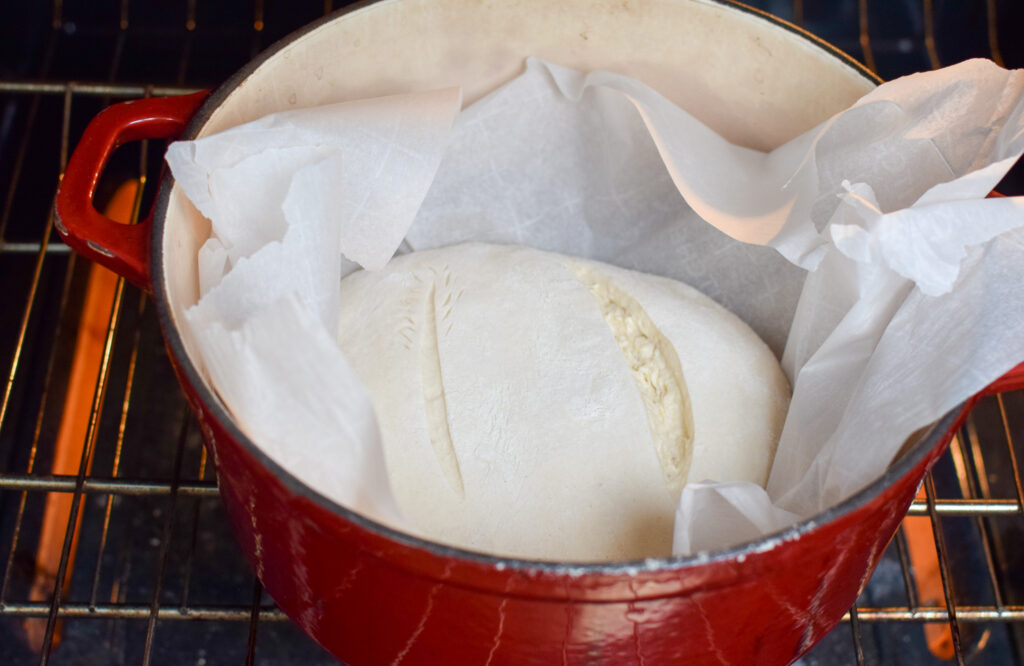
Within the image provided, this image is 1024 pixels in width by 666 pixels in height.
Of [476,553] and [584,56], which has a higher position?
[584,56]

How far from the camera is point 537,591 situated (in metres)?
0.42

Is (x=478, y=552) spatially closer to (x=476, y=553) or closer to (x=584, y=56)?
(x=476, y=553)

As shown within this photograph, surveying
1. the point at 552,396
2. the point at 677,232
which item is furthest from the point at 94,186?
the point at 677,232

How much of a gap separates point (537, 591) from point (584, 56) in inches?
16.7

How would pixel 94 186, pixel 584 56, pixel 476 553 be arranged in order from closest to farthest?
pixel 476 553 < pixel 94 186 < pixel 584 56

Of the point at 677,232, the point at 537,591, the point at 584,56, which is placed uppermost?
the point at 584,56

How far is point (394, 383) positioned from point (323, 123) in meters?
0.17

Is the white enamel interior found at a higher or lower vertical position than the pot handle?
higher

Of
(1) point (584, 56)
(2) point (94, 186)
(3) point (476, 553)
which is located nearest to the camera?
(3) point (476, 553)

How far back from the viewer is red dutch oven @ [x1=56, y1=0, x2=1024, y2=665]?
1.43 feet

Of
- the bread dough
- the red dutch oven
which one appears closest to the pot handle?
the red dutch oven

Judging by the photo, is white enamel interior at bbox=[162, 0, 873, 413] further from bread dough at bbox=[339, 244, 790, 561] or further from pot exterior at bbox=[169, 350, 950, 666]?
pot exterior at bbox=[169, 350, 950, 666]

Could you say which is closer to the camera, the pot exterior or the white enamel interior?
the pot exterior

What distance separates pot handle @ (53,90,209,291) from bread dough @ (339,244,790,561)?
16 centimetres
